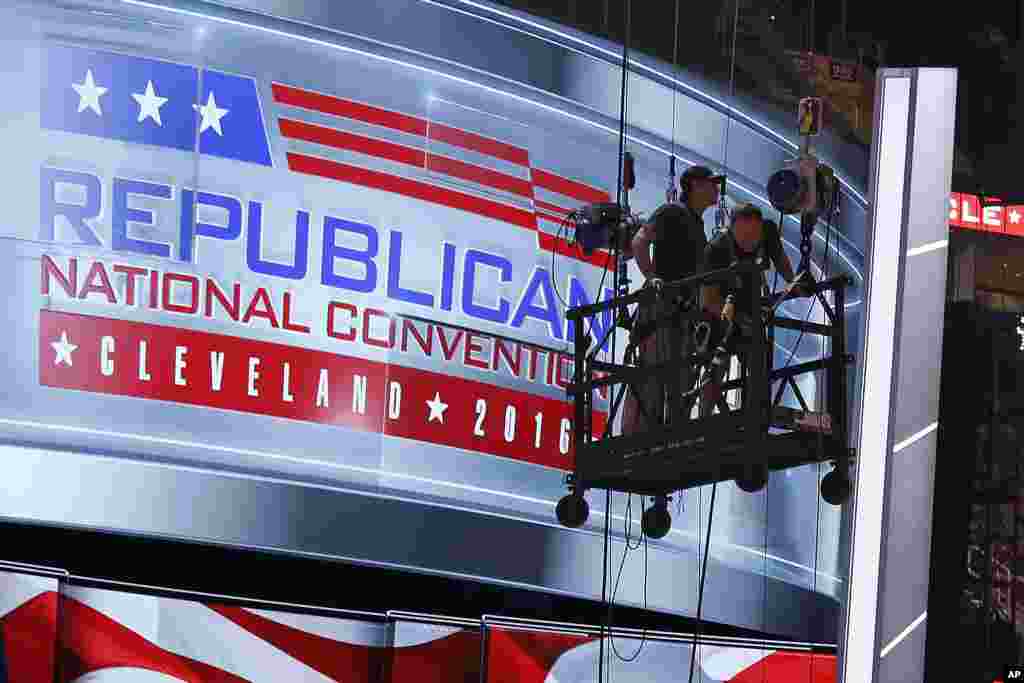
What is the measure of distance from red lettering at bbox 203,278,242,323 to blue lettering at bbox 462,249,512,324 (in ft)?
4.32

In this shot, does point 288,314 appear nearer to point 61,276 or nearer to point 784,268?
point 61,276

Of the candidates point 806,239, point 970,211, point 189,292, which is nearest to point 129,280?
point 189,292

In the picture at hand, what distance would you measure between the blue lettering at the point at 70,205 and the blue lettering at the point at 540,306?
243 centimetres

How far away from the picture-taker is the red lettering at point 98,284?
30.3 feet

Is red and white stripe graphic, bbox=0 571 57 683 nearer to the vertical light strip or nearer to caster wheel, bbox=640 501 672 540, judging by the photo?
caster wheel, bbox=640 501 672 540

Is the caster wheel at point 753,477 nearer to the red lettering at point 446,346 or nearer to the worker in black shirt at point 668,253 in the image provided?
the worker in black shirt at point 668,253

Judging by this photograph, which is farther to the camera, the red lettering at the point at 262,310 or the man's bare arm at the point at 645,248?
the red lettering at the point at 262,310

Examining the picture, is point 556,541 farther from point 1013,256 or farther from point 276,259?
point 1013,256

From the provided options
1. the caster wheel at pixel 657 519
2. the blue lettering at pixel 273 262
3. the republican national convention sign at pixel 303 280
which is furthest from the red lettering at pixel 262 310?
the caster wheel at pixel 657 519

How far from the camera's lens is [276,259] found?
9.74 meters

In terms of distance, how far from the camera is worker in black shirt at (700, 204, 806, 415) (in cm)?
789

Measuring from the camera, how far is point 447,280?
10.2 metres

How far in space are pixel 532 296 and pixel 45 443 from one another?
2.87 m

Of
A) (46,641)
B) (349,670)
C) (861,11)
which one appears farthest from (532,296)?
(861,11)
